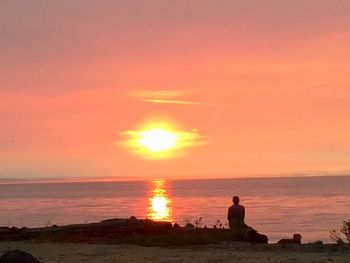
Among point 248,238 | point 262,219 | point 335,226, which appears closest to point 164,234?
point 248,238

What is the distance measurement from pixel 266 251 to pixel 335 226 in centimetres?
3970

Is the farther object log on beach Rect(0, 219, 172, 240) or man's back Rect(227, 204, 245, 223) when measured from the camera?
man's back Rect(227, 204, 245, 223)

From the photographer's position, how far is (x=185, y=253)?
58.1ft

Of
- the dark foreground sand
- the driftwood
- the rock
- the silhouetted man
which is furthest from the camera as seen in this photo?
the silhouetted man

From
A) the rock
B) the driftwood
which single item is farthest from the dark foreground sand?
the rock

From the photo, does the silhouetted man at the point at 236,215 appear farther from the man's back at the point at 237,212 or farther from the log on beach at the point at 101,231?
the log on beach at the point at 101,231

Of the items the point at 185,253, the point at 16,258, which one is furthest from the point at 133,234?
the point at 16,258

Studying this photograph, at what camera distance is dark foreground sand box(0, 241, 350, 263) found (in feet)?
53.7

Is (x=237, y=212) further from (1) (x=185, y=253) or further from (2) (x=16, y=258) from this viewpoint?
(2) (x=16, y=258)

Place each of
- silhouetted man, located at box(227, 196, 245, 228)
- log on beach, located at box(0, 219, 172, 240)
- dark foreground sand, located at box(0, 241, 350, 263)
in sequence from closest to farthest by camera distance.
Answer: dark foreground sand, located at box(0, 241, 350, 263)
log on beach, located at box(0, 219, 172, 240)
silhouetted man, located at box(227, 196, 245, 228)

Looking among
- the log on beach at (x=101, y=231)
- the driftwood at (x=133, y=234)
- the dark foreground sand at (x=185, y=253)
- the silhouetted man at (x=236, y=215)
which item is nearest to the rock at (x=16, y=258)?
the dark foreground sand at (x=185, y=253)

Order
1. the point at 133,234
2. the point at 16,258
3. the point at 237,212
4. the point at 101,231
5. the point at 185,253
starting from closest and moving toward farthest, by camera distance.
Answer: the point at 16,258, the point at 185,253, the point at 133,234, the point at 101,231, the point at 237,212

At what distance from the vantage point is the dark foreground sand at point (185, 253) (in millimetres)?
16359

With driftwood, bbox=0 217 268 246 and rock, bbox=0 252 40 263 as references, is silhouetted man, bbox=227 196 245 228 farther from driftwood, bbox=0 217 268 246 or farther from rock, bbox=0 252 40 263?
rock, bbox=0 252 40 263
